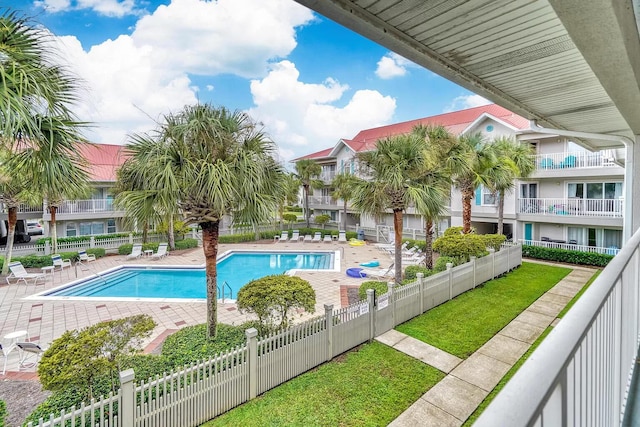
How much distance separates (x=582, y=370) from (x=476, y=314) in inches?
398

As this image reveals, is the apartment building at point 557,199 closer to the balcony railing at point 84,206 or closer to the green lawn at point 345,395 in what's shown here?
the green lawn at point 345,395

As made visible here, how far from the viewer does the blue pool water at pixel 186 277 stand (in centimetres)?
1498

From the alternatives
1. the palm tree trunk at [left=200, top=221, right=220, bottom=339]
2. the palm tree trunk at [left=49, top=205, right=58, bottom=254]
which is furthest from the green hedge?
the palm tree trunk at [left=49, top=205, right=58, bottom=254]

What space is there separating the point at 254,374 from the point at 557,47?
22.5 feet

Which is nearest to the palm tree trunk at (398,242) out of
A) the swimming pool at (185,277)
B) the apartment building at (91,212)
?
the swimming pool at (185,277)

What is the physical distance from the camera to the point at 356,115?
45594 mm

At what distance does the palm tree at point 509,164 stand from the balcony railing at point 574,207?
2.69m

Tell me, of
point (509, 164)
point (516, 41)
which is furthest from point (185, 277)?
point (516, 41)

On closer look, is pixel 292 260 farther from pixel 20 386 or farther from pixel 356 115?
pixel 356 115

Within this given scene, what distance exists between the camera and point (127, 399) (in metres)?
4.84

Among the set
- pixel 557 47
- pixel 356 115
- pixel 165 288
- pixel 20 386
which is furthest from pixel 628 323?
pixel 356 115

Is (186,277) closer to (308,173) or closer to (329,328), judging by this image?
(329,328)

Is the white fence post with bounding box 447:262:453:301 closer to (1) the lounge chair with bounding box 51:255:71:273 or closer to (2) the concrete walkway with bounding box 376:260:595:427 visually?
(2) the concrete walkway with bounding box 376:260:595:427

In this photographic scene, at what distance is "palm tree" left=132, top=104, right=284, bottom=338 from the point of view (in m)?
6.95
